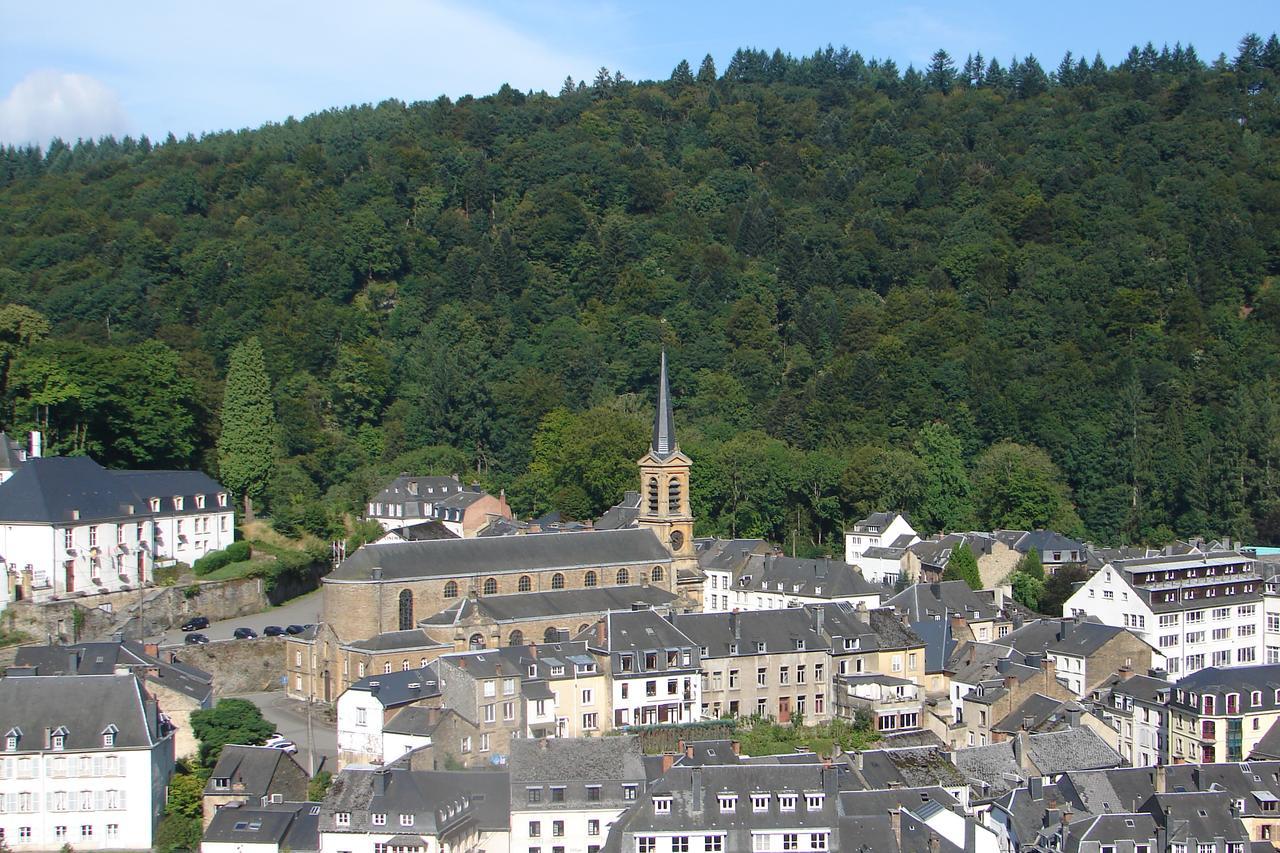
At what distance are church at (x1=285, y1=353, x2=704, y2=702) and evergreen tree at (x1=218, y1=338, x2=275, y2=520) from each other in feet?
56.9

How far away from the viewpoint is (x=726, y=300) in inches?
4048

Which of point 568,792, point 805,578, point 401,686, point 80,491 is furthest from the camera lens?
point 805,578

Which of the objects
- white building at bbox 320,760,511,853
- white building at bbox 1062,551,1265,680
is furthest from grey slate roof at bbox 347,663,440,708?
white building at bbox 1062,551,1265,680

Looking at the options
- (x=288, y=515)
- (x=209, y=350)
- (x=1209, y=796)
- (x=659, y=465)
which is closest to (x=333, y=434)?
(x=209, y=350)

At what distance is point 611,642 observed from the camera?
50.1 metres

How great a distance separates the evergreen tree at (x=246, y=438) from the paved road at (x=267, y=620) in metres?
7.69

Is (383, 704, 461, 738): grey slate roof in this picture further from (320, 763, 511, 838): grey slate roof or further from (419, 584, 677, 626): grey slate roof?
(419, 584, 677, 626): grey slate roof

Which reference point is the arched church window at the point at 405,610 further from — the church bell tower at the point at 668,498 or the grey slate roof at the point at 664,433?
→ the grey slate roof at the point at 664,433

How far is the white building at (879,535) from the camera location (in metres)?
70.1

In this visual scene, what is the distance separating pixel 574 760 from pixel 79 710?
13.1 metres

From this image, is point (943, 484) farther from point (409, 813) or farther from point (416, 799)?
point (409, 813)

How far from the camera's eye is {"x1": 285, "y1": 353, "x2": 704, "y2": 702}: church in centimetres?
5225

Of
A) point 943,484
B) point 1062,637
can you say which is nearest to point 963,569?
point 1062,637

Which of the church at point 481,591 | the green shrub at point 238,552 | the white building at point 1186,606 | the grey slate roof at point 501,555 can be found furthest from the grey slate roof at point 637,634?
the green shrub at point 238,552
